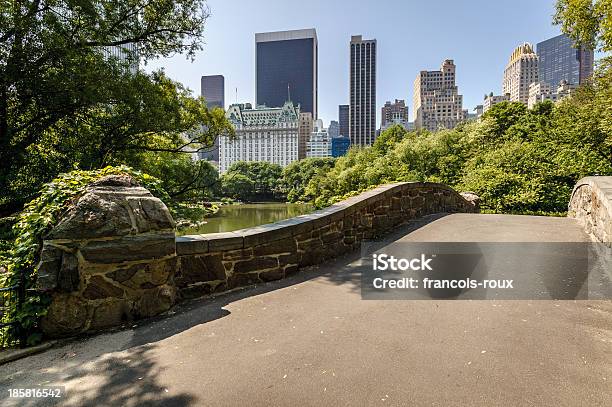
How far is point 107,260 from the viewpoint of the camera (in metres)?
3.28

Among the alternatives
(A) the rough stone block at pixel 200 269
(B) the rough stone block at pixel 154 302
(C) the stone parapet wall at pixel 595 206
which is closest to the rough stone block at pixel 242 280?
(A) the rough stone block at pixel 200 269

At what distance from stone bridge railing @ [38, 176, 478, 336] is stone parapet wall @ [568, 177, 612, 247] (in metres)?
4.43

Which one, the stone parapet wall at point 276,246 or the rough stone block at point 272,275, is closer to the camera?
the stone parapet wall at point 276,246

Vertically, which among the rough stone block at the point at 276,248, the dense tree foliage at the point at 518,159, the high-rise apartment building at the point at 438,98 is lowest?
the rough stone block at the point at 276,248

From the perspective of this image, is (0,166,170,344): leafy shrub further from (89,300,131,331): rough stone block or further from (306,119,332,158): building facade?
(306,119,332,158): building facade

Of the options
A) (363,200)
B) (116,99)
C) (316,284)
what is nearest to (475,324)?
(316,284)

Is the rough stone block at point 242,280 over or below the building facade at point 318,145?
below

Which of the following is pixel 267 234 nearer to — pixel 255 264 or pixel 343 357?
pixel 255 264

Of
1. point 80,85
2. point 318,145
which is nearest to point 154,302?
point 80,85

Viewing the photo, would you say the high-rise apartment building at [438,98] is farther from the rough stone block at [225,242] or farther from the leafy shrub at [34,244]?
the leafy shrub at [34,244]

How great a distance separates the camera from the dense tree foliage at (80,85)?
733cm

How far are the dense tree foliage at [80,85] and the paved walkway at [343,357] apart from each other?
6752 millimetres

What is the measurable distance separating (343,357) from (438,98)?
6334 inches

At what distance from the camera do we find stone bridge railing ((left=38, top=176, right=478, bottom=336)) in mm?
3160
